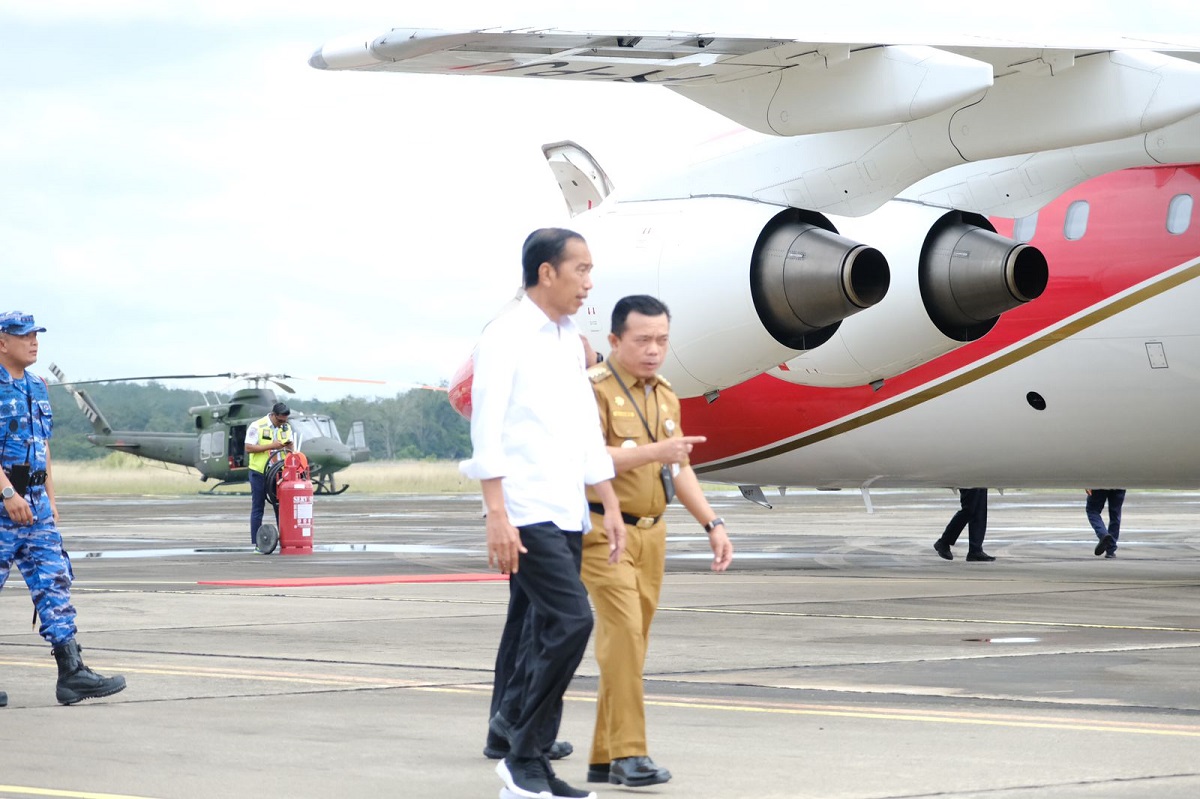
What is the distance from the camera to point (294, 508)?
21953mm

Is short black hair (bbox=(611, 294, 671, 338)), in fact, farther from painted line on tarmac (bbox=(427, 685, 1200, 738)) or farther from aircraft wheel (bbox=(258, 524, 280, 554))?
aircraft wheel (bbox=(258, 524, 280, 554))

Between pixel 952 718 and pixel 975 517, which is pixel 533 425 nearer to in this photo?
pixel 952 718

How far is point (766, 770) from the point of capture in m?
6.17

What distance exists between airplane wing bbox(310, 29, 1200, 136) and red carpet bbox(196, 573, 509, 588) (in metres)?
5.75

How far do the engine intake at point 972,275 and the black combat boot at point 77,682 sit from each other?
7.87 meters

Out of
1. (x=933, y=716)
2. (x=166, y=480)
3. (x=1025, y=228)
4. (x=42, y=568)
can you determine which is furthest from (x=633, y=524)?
(x=166, y=480)

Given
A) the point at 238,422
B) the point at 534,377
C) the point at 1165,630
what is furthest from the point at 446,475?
the point at 534,377

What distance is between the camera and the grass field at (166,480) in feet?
218

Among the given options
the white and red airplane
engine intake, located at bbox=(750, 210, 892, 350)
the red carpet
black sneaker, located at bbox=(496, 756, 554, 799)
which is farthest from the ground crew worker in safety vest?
black sneaker, located at bbox=(496, 756, 554, 799)

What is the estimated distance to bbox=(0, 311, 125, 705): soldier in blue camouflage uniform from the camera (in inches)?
324

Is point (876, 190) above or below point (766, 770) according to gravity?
above

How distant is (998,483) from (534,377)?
10.7m

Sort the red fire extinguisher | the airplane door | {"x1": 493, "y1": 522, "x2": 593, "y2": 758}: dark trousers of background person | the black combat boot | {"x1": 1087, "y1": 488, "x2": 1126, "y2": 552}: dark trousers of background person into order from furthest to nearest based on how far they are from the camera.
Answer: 1. the red fire extinguisher
2. {"x1": 1087, "y1": 488, "x2": 1126, "y2": 552}: dark trousers of background person
3. the airplane door
4. the black combat boot
5. {"x1": 493, "y1": 522, "x2": 593, "y2": 758}: dark trousers of background person

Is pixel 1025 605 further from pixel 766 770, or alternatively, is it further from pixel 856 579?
pixel 766 770
